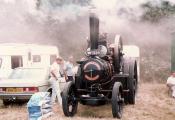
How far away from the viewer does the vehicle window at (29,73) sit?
556 inches

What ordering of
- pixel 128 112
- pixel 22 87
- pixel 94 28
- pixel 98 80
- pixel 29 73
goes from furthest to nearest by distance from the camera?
pixel 29 73
pixel 22 87
pixel 128 112
pixel 98 80
pixel 94 28

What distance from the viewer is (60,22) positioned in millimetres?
35312

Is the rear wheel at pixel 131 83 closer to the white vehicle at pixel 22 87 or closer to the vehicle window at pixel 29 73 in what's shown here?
the white vehicle at pixel 22 87

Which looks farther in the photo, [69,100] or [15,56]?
[15,56]

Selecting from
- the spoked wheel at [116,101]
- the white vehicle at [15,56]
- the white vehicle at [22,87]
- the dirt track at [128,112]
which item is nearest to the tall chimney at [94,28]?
the spoked wheel at [116,101]

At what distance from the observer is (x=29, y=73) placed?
1443cm

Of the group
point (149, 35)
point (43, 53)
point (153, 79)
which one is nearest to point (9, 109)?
point (43, 53)

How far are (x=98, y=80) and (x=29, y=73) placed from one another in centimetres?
337

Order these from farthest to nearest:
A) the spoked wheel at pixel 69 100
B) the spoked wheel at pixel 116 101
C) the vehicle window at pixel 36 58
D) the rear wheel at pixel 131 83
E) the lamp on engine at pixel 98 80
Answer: the vehicle window at pixel 36 58 < the rear wheel at pixel 131 83 < the lamp on engine at pixel 98 80 < the spoked wheel at pixel 69 100 < the spoked wheel at pixel 116 101

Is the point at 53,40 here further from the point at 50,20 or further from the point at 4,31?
the point at 4,31

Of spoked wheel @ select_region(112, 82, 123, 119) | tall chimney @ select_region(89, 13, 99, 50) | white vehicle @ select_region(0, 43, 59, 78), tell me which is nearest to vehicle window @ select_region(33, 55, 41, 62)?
white vehicle @ select_region(0, 43, 59, 78)

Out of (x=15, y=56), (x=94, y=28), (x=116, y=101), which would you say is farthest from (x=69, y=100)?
(x=15, y=56)

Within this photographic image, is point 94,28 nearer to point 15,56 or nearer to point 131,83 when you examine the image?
point 131,83

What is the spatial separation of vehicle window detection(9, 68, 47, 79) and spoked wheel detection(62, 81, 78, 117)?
2.21 metres
